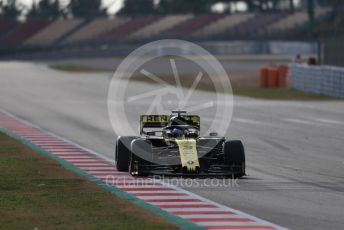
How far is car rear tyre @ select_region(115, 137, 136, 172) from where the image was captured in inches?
674

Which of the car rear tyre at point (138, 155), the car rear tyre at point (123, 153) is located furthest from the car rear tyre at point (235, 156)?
the car rear tyre at point (123, 153)

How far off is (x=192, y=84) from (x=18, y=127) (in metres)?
27.6

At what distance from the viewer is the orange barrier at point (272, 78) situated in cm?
5184

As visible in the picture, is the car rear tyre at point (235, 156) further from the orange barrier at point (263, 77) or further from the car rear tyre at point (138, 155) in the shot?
the orange barrier at point (263, 77)

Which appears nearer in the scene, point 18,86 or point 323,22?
point 18,86

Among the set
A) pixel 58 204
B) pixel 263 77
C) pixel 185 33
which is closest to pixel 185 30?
pixel 185 33

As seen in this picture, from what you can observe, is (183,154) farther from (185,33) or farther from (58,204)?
Answer: (185,33)

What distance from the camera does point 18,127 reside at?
28594 mm

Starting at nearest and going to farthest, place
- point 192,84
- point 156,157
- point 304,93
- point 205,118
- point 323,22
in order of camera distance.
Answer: point 156,157 → point 205,118 → point 304,93 → point 192,84 → point 323,22

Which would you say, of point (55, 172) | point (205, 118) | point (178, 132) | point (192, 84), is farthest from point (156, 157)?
point (192, 84)

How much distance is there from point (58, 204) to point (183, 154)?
10.8 ft

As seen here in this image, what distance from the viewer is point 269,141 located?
24109 millimetres

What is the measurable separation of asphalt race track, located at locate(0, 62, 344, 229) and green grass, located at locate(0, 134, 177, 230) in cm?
151

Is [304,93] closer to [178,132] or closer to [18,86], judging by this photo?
[18,86]
